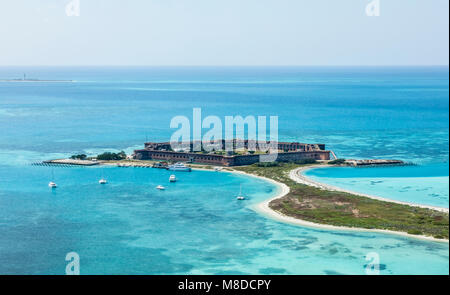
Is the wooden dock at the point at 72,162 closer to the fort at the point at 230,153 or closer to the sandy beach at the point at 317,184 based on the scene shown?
the fort at the point at 230,153

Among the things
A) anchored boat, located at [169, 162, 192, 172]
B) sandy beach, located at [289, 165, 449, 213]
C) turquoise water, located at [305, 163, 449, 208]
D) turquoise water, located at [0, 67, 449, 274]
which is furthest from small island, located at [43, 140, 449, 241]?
turquoise water, located at [305, 163, 449, 208]

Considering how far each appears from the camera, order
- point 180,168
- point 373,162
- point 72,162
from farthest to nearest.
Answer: point 373,162, point 72,162, point 180,168

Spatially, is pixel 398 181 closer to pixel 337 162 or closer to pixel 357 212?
pixel 337 162

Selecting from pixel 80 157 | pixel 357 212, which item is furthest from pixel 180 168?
pixel 357 212

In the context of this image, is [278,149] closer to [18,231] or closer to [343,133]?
[343,133]

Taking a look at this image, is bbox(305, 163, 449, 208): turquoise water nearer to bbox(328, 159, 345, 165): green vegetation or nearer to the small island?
the small island

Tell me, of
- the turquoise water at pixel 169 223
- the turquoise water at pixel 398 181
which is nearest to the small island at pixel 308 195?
the turquoise water at pixel 169 223
